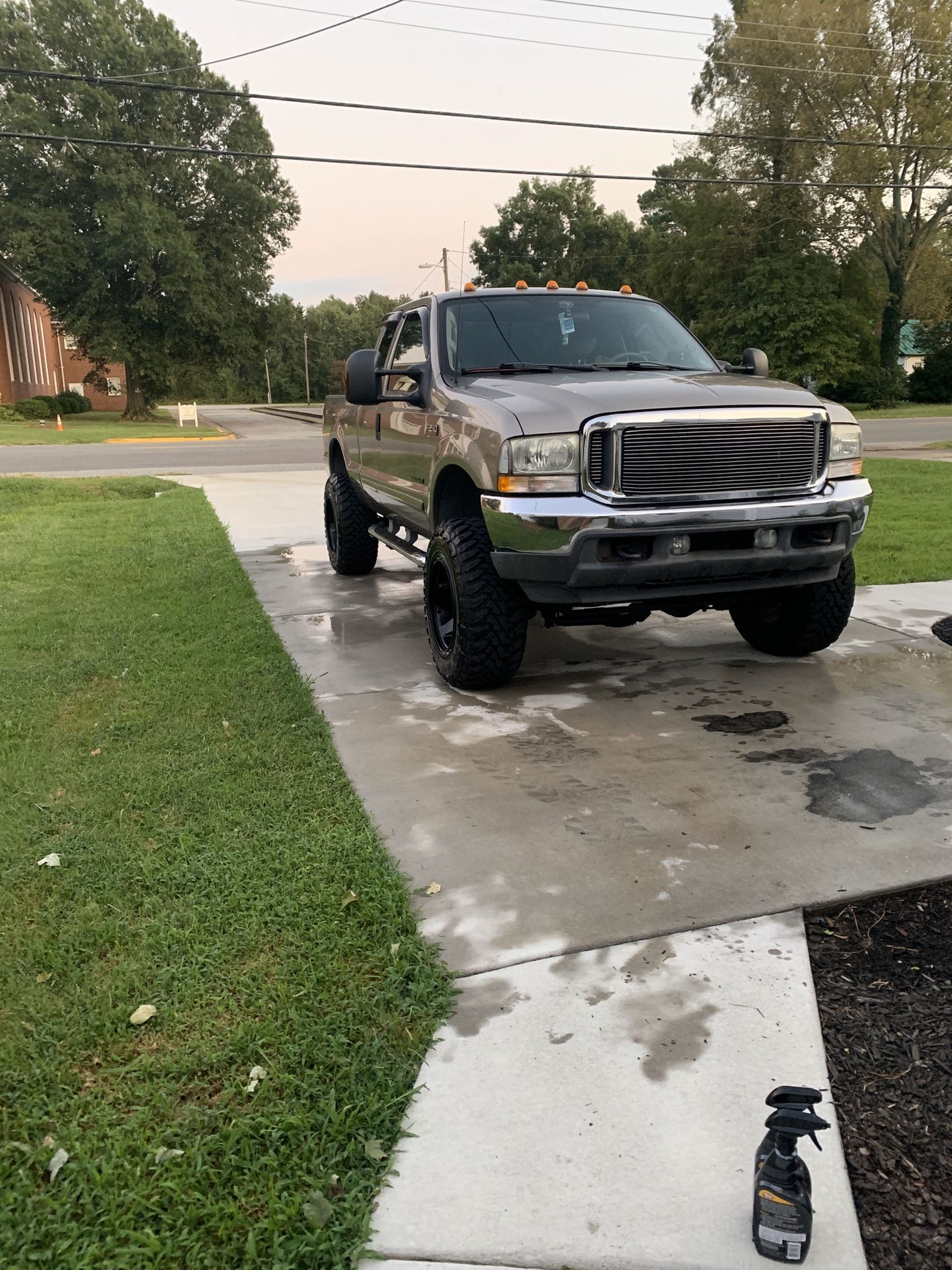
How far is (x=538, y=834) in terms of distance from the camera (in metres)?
3.44

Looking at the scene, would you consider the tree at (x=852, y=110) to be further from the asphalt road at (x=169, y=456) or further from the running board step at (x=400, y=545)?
the running board step at (x=400, y=545)

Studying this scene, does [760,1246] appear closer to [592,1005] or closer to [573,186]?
[592,1005]

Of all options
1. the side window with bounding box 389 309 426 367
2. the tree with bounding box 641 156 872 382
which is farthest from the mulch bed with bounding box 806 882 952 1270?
the tree with bounding box 641 156 872 382

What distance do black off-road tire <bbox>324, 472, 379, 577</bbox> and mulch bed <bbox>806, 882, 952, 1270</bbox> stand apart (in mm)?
5598

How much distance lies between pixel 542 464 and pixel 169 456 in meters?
20.5

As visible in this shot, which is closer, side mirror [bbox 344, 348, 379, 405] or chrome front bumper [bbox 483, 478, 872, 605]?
chrome front bumper [bbox 483, 478, 872, 605]

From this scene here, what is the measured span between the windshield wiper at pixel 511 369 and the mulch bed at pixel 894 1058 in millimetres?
3300

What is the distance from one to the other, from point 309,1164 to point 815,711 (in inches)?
130

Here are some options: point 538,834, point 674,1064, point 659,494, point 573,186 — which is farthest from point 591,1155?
point 573,186

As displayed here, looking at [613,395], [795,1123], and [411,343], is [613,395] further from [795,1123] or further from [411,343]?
[795,1123]

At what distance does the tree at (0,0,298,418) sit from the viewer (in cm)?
3734

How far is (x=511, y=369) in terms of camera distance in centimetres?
536

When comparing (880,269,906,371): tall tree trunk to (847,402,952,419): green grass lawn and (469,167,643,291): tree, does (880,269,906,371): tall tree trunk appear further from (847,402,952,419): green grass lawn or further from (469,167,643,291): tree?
(469,167,643,291): tree

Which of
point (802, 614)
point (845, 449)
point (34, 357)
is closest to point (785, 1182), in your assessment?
point (845, 449)
